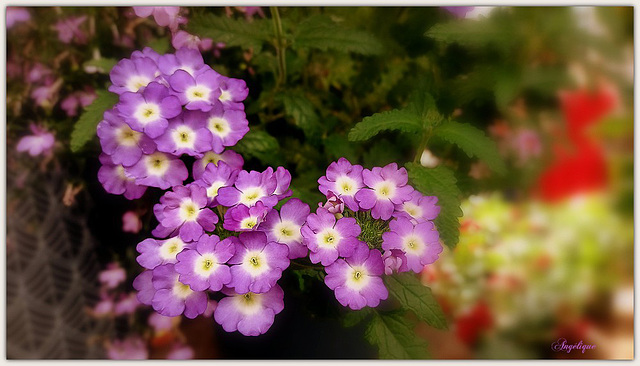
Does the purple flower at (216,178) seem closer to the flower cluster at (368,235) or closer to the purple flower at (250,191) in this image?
the purple flower at (250,191)

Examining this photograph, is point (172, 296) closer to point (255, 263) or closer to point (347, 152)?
point (255, 263)

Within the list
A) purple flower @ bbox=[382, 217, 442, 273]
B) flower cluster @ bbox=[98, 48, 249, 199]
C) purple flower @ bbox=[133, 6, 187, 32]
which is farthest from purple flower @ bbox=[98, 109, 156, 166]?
purple flower @ bbox=[382, 217, 442, 273]

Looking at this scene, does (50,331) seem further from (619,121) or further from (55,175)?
(619,121)

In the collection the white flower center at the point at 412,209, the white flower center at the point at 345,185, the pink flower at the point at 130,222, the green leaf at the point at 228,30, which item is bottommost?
the pink flower at the point at 130,222

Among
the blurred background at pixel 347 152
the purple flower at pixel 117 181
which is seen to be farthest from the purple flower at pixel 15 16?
the purple flower at pixel 117 181

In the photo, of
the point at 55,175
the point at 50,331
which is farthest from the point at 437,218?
the point at 50,331

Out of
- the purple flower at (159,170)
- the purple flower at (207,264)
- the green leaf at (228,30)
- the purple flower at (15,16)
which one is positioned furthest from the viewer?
the purple flower at (15,16)

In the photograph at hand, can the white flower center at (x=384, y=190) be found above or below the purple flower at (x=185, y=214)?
above
